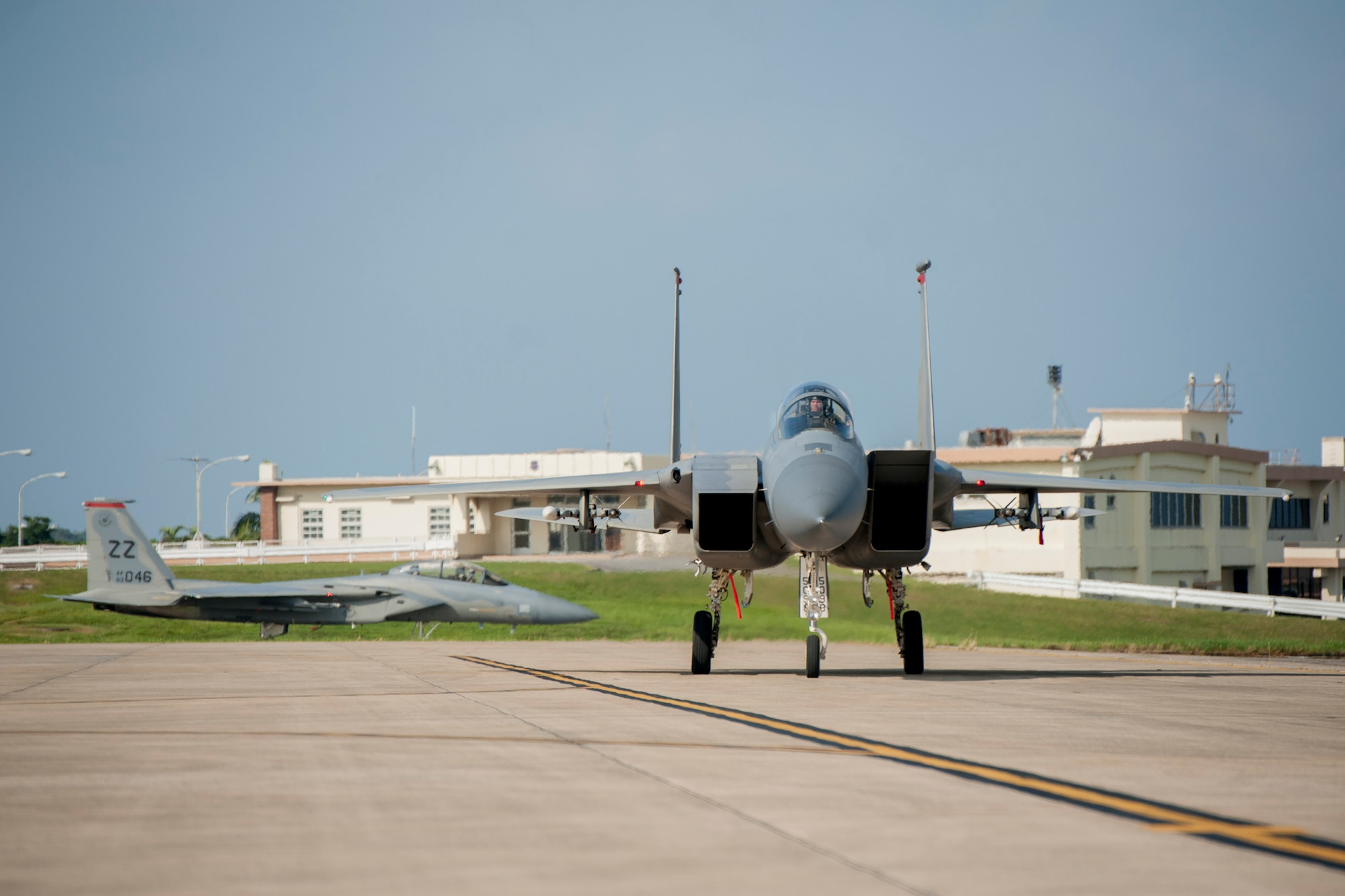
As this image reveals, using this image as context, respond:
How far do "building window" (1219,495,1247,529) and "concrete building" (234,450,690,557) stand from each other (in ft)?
80.0

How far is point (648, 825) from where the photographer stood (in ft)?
16.2

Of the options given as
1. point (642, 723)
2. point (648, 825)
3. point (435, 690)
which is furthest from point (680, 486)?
point (648, 825)

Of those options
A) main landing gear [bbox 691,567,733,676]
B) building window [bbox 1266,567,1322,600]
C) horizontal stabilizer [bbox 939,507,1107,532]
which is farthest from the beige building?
main landing gear [bbox 691,567,733,676]

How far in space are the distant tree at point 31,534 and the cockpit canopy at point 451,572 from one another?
6892 cm

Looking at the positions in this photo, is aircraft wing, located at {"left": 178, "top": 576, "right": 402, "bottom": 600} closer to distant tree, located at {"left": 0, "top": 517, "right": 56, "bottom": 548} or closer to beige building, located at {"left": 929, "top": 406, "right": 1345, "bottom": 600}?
beige building, located at {"left": 929, "top": 406, "right": 1345, "bottom": 600}

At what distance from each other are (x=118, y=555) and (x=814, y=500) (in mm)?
Answer: 22944

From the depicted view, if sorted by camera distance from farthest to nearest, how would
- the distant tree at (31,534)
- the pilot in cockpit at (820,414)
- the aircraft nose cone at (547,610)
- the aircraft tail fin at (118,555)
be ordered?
the distant tree at (31,534) < the aircraft nose cone at (547,610) < the aircraft tail fin at (118,555) < the pilot in cockpit at (820,414)

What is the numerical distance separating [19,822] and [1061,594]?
33.7 meters

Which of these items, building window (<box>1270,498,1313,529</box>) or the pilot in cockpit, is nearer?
the pilot in cockpit

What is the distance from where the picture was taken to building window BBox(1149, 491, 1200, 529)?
4141 centimetres

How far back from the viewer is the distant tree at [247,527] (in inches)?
3531

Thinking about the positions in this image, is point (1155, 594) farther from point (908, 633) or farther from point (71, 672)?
point (71, 672)

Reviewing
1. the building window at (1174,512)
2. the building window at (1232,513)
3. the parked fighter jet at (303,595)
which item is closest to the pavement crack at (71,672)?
the parked fighter jet at (303,595)

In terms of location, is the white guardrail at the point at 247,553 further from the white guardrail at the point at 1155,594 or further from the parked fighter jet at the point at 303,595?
the white guardrail at the point at 1155,594
